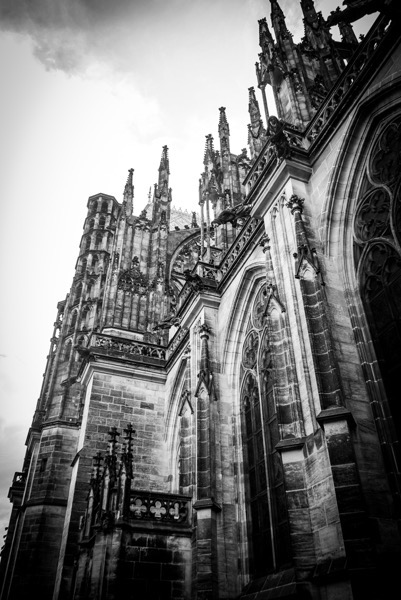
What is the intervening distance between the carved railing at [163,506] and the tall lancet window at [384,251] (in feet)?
20.6

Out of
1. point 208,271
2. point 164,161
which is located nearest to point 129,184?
point 164,161

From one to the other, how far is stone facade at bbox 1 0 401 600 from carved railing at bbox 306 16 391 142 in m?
0.03

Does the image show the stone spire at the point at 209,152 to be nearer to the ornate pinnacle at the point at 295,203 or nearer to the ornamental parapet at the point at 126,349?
the ornamental parapet at the point at 126,349

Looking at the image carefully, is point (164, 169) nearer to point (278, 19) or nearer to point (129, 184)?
point (129, 184)

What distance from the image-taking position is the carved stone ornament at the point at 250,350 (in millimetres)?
11000

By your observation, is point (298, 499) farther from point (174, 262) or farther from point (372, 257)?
point (174, 262)

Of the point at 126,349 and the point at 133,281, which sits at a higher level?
the point at 133,281

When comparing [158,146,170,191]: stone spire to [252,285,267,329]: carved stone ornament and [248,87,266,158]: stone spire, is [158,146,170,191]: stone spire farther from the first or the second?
[252,285,267,329]: carved stone ornament

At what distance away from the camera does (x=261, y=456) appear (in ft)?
31.7

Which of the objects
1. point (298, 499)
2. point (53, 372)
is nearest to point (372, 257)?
point (298, 499)

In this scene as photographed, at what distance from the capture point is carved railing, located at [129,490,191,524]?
34.4ft

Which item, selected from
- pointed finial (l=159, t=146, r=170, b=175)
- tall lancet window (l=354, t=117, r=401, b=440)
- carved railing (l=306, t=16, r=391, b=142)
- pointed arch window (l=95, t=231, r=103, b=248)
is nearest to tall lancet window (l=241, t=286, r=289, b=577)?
tall lancet window (l=354, t=117, r=401, b=440)

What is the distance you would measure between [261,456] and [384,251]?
4837 mm

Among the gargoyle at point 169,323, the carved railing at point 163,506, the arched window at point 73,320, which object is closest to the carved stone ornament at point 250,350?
the carved railing at point 163,506
